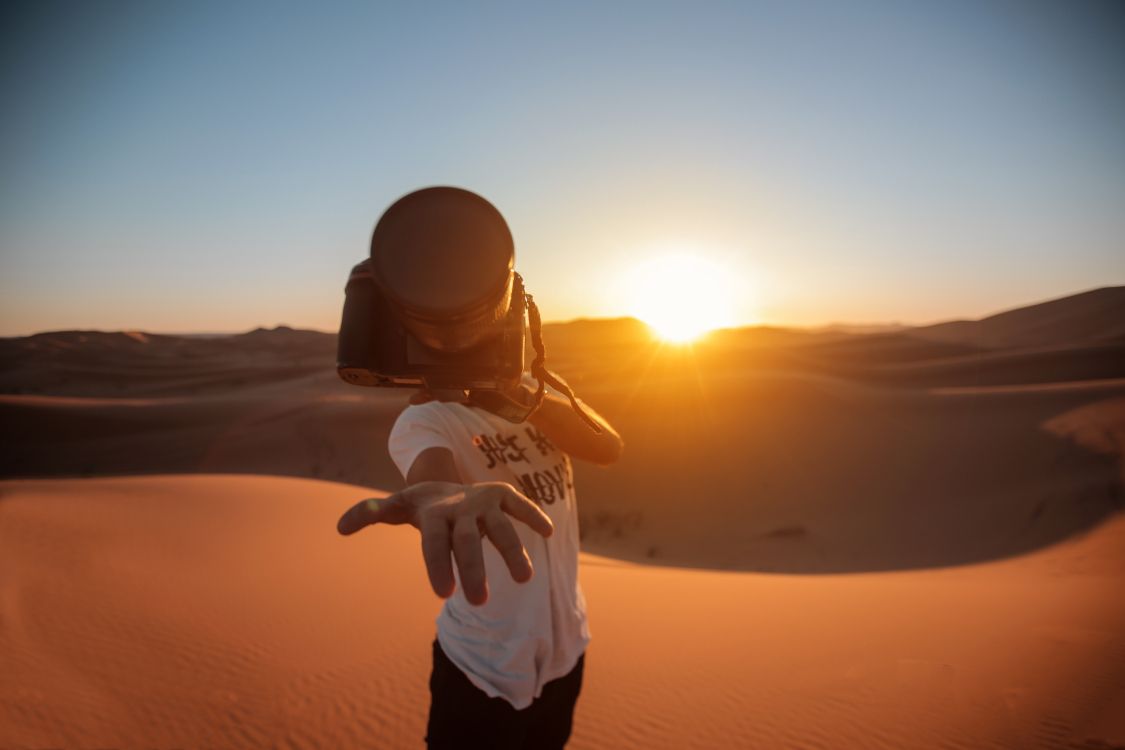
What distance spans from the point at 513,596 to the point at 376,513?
955 mm

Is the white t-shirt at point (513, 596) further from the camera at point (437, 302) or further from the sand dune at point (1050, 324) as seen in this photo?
the sand dune at point (1050, 324)

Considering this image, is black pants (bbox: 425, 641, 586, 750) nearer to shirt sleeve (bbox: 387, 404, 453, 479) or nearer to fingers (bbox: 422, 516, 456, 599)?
shirt sleeve (bbox: 387, 404, 453, 479)

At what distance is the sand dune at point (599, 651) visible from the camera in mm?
3957

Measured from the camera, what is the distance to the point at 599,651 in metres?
5.12

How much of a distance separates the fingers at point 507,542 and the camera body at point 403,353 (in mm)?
447

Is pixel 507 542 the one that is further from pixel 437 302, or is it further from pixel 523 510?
pixel 437 302

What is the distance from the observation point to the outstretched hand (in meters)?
0.75

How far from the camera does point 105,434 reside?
901 inches

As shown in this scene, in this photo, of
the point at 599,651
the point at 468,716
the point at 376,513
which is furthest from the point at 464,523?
the point at 599,651

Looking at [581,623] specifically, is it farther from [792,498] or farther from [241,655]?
[792,498]

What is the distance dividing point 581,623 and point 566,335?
6333 cm

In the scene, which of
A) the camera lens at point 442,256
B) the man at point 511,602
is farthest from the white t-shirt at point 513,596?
the camera lens at point 442,256

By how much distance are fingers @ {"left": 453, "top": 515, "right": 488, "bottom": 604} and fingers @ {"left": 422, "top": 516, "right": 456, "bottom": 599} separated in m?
0.02

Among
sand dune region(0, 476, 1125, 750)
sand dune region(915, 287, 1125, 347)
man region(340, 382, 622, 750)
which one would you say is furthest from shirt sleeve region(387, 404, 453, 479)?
sand dune region(915, 287, 1125, 347)
